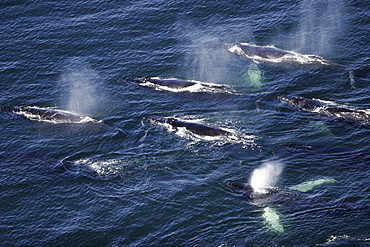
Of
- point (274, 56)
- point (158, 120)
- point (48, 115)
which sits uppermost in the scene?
point (48, 115)

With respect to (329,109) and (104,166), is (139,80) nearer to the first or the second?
(104,166)

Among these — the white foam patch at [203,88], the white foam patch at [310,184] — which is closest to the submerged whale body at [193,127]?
the white foam patch at [203,88]

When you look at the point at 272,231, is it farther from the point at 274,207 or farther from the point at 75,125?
the point at 75,125

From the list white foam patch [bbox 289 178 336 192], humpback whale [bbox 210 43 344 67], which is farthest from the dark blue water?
humpback whale [bbox 210 43 344 67]

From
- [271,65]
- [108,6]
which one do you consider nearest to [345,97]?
[271,65]

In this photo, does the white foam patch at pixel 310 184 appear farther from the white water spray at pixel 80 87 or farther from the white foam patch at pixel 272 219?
the white water spray at pixel 80 87

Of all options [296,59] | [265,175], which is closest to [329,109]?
[265,175]
